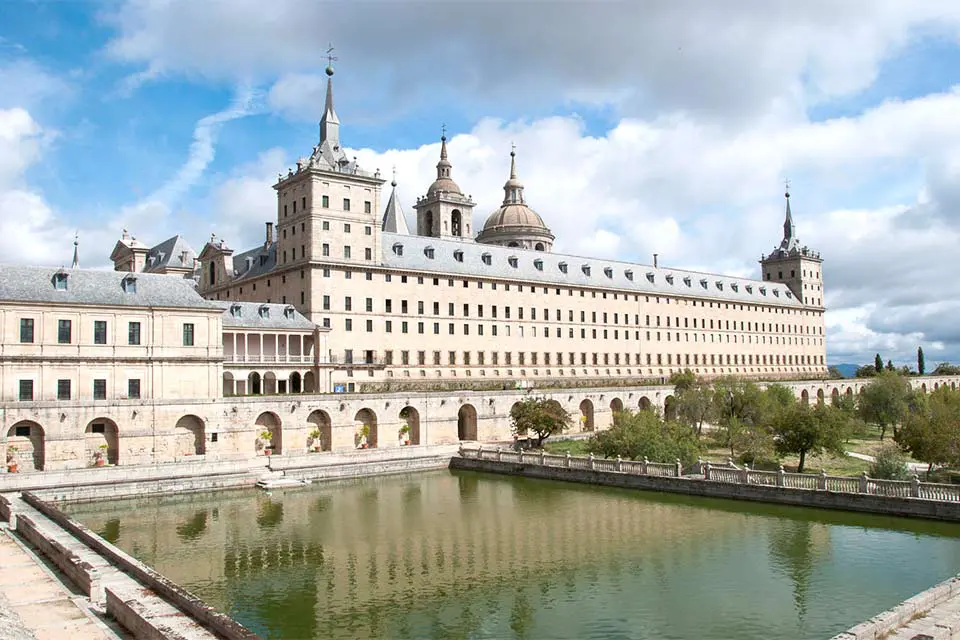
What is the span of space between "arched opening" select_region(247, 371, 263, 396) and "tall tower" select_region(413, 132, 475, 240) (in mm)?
40715

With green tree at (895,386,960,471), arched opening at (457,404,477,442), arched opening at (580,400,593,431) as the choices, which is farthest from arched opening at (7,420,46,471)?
green tree at (895,386,960,471)

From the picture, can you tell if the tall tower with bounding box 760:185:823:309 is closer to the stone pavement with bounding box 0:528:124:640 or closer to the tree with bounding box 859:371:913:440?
the tree with bounding box 859:371:913:440

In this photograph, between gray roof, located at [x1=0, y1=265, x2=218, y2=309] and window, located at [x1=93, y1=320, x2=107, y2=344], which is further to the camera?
window, located at [x1=93, y1=320, x2=107, y2=344]

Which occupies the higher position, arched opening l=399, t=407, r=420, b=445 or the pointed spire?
the pointed spire

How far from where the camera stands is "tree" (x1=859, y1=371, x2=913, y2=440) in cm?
6775

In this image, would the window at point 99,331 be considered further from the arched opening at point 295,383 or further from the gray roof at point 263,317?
the arched opening at point 295,383

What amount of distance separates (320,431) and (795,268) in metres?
85.3

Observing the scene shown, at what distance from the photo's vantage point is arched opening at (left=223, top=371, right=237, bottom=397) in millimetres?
55088

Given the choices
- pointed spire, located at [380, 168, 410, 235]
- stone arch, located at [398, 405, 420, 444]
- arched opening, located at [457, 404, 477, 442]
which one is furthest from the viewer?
pointed spire, located at [380, 168, 410, 235]

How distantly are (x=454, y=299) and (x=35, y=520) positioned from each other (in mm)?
43847

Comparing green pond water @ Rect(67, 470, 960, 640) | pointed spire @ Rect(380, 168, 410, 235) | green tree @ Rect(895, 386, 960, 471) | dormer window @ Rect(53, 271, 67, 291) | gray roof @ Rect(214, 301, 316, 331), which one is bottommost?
green pond water @ Rect(67, 470, 960, 640)

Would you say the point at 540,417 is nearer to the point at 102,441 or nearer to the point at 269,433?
the point at 269,433

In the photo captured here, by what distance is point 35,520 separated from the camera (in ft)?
96.9

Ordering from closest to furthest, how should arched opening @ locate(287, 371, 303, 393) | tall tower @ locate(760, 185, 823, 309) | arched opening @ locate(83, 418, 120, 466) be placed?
arched opening @ locate(83, 418, 120, 466), arched opening @ locate(287, 371, 303, 393), tall tower @ locate(760, 185, 823, 309)
